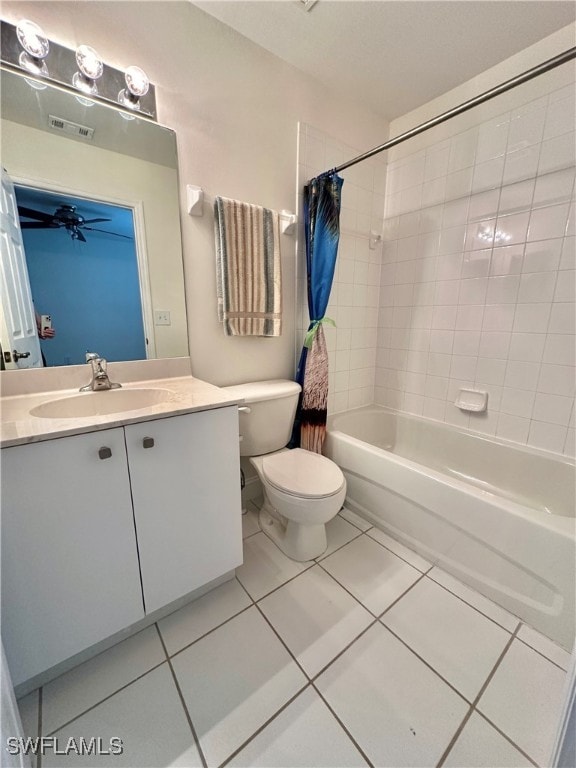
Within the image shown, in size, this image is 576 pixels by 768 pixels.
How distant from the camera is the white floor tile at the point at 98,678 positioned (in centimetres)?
86

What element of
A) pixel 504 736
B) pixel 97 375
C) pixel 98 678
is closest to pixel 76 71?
pixel 97 375

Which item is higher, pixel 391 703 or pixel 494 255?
pixel 494 255

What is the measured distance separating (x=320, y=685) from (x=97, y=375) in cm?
129

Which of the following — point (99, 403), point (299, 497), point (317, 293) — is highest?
point (317, 293)

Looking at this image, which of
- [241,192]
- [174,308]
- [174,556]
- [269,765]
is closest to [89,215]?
[174,308]

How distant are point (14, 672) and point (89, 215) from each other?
4.82 ft

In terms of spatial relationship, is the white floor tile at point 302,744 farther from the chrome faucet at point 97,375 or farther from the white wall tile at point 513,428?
the white wall tile at point 513,428

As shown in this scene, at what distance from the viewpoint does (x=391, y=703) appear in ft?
2.89

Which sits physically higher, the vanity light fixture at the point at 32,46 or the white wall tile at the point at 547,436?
the vanity light fixture at the point at 32,46

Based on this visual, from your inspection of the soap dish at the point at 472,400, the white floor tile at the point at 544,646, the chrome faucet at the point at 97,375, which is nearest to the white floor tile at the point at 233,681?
the white floor tile at the point at 544,646

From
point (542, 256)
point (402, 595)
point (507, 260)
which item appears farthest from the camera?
point (507, 260)

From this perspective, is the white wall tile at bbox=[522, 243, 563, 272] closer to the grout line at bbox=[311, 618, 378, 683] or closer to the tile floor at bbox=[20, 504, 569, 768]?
the tile floor at bbox=[20, 504, 569, 768]

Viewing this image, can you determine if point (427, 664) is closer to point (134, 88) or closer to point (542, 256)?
point (542, 256)

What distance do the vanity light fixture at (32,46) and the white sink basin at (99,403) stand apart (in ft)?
3.61
